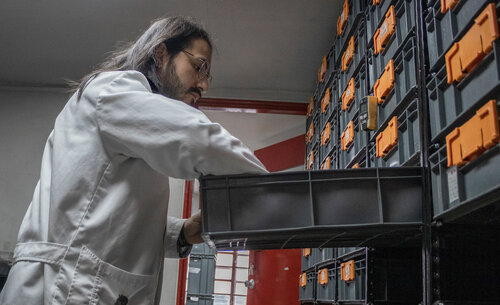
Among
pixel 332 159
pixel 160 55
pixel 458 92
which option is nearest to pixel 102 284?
pixel 160 55

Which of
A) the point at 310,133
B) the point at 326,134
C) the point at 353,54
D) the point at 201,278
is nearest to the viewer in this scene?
the point at 353,54

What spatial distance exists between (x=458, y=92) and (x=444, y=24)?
298mm

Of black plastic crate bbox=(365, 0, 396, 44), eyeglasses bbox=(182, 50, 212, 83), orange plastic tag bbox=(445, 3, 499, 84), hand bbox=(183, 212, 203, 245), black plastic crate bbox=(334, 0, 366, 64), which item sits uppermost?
black plastic crate bbox=(334, 0, 366, 64)

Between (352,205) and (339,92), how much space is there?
6.53 feet

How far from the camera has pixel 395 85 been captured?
2.05m

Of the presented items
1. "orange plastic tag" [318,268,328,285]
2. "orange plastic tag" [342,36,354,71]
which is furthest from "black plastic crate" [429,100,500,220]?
"orange plastic tag" [318,268,328,285]

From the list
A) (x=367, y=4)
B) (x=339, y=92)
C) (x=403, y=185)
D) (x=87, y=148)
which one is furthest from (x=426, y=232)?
(x=339, y=92)

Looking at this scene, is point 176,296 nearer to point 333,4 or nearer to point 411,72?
point 333,4

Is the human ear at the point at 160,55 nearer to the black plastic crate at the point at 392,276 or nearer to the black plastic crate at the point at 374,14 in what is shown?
the black plastic crate at the point at 374,14

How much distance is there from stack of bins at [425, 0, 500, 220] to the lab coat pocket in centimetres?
94

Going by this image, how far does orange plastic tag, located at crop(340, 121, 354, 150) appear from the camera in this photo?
282cm

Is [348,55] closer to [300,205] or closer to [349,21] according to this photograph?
[349,21]

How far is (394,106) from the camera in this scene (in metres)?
2.07

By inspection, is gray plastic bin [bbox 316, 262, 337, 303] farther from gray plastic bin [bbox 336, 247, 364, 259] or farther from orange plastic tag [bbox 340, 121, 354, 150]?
orange plastic tag [bbox 340, 121, 354, 150]
